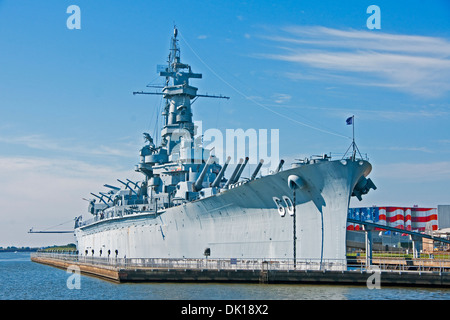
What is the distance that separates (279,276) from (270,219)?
3.49 meters

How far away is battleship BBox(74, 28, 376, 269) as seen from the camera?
1051 inches

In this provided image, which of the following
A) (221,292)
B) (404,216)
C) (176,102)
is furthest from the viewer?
(404,216)

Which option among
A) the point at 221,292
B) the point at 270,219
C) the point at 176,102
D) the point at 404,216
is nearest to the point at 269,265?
the point at 270,219

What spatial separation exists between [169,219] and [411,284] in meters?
16.0

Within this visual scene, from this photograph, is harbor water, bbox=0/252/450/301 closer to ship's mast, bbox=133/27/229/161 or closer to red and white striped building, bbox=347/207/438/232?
ship's mast, bbox=133/27/229/161

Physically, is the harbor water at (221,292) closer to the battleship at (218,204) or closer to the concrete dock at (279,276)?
the concrete dock at (279,276)

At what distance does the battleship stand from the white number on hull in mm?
50

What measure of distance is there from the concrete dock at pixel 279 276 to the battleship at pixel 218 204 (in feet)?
3.03

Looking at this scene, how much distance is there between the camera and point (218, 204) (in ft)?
102

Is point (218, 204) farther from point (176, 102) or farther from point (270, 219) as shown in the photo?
point (176, 102)

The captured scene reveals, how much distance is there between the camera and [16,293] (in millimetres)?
28531

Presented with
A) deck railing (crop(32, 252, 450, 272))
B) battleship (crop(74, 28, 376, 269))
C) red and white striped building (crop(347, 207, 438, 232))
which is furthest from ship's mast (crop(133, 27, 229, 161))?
red and white striped building (crop(347, 207, 438, 232))
